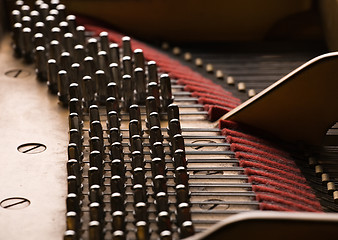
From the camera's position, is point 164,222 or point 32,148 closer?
point 164,222

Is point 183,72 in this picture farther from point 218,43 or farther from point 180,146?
point 180,146

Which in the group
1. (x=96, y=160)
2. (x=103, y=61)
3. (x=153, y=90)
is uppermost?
(x=103, y=61)

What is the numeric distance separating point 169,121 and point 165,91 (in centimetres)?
35

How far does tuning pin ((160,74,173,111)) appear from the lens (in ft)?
10.1

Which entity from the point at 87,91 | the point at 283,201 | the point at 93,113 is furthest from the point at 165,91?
the point at 283,201

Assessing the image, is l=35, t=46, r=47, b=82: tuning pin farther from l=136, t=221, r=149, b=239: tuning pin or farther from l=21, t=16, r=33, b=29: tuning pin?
l=136, t=221, r=149, b=239: tuning pin

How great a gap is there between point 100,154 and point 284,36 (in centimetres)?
170

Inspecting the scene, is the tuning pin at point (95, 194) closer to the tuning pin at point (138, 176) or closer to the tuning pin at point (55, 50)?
the tuning pin at point (138, 176)

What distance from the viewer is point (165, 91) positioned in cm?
311

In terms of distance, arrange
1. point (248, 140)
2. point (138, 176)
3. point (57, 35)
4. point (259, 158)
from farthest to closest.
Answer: point (57, 35) → point (248, 140) → point (259, 158) → point (138, 176)

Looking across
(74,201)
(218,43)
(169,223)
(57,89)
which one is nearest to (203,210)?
(169,223)

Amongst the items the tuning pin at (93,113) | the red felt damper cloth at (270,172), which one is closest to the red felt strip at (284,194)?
the red felt damper cloth at (270,172)

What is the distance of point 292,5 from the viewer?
3.88m

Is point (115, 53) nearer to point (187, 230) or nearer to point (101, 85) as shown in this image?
point (101, 85)
